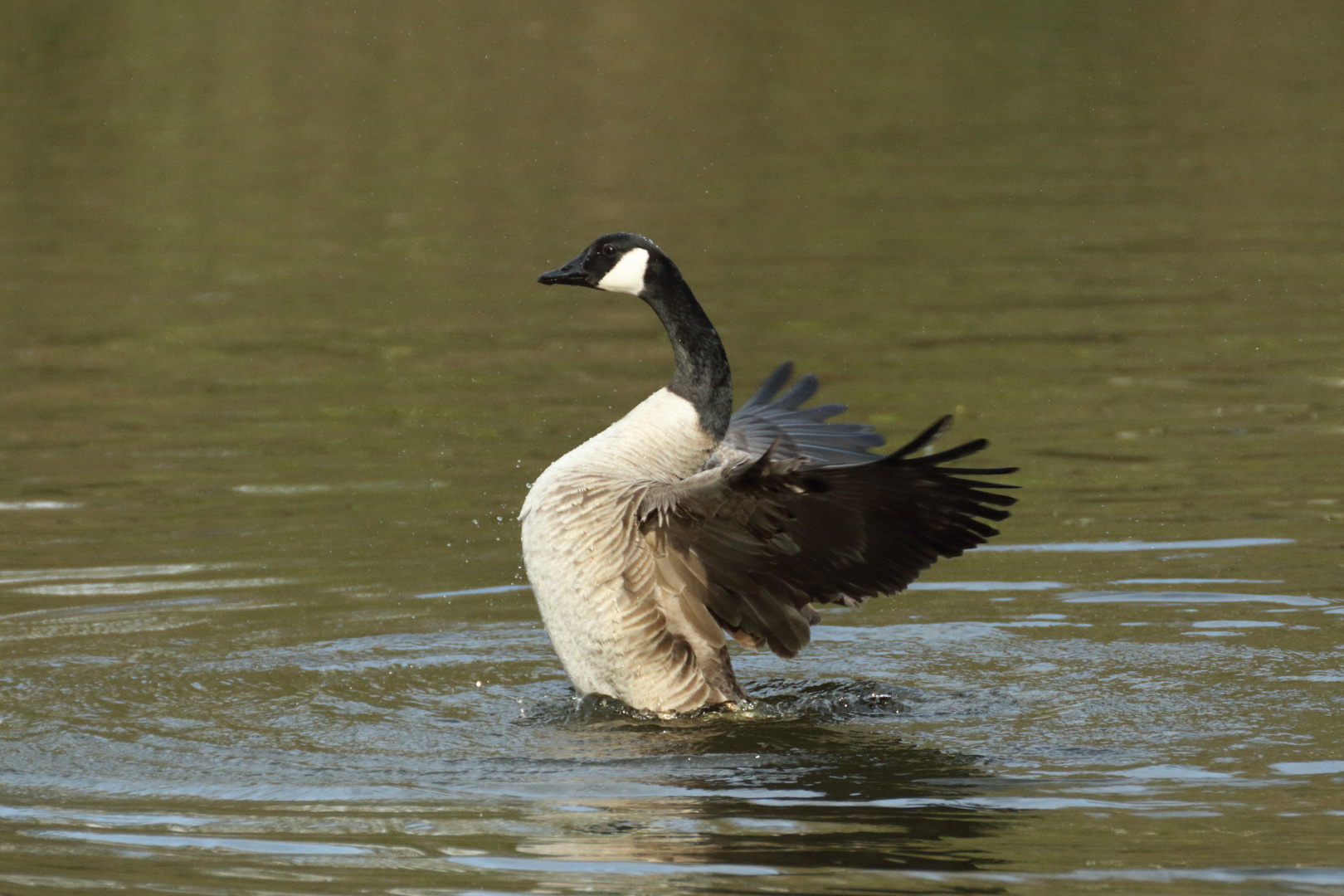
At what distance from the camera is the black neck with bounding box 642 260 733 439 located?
803cm

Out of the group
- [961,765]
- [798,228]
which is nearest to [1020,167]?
[798,228]

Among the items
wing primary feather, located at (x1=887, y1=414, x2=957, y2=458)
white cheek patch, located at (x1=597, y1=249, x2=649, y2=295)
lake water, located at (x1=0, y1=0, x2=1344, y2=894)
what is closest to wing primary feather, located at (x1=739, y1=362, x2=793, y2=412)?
lake water, located at (x1=0, y1=0, x2=1344, y2=894)

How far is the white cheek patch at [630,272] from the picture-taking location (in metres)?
8.16

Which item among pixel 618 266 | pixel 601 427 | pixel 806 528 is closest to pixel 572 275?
pixel 618 266

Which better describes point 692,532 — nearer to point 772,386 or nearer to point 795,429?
point 795,429

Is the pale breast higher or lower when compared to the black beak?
lower

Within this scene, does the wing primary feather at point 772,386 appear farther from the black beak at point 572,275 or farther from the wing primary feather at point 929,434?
the wing primary feather at point 929,434

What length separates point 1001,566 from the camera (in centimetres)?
1003

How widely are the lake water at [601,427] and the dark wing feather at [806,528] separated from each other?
562mm

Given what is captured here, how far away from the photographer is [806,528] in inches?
291

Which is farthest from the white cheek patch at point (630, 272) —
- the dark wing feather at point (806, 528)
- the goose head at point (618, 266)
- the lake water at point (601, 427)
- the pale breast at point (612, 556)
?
the lake water at point (601, 427)

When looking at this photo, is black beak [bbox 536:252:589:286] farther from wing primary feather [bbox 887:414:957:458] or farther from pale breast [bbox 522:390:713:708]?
wing primary feather [bbox 887:414:957:458]

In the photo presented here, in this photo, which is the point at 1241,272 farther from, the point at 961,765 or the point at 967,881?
the point at 967,881

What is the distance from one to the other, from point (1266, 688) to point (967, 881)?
261cm
